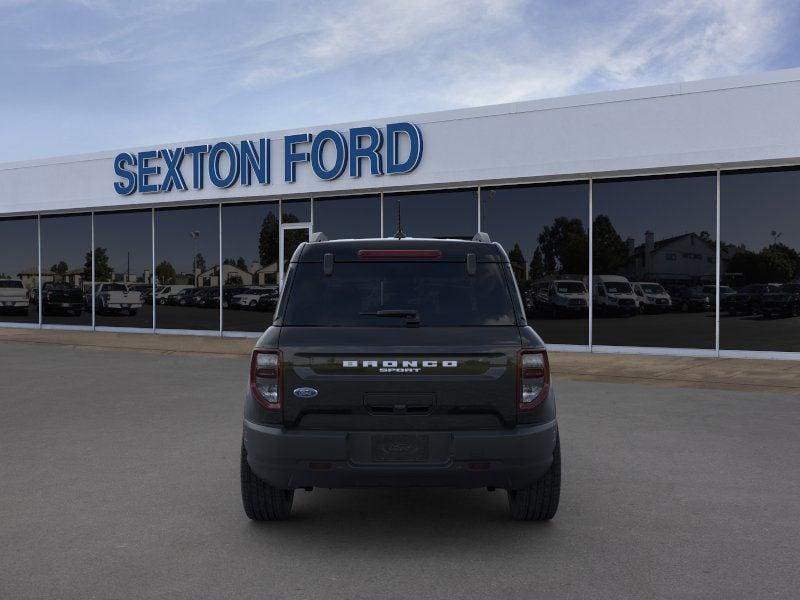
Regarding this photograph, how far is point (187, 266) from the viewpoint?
2111 centimetres

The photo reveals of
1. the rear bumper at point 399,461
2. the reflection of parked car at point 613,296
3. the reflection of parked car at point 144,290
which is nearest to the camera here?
the rear bumper at point 399,461

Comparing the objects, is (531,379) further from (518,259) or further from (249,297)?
(249,297)

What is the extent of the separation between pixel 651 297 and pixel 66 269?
56.0 feet

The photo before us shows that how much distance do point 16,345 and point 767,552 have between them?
699 inches

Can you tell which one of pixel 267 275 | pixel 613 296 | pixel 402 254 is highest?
pixel 267 275

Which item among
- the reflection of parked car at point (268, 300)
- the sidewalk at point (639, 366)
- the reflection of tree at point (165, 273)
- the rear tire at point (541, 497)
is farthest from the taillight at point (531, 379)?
the reflection of tree at point (165, 273)

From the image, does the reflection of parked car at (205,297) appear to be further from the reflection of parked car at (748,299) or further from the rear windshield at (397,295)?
the rear windshield at (397,295)

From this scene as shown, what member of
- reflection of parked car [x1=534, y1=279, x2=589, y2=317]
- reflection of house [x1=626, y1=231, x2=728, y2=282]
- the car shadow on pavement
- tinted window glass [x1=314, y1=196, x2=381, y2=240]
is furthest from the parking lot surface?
tinted window glass [x1=314, y1=196, x2=381, y2=240]

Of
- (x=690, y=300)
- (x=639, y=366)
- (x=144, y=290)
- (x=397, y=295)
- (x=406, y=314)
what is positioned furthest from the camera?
(x=144, y=290)

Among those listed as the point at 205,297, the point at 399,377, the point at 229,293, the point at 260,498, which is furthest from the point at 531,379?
the point at 205,297

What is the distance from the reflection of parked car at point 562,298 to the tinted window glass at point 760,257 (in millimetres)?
2698

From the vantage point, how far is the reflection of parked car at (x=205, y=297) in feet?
67.5

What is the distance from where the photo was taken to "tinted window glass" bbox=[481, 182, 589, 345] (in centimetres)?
1605

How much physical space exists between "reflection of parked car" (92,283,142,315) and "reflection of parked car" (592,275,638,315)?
12847 millimetres
